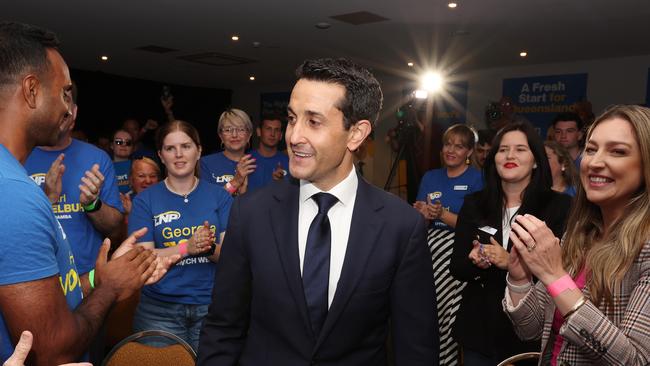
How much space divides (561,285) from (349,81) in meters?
0.82

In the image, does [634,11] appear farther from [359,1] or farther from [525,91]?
[525,91]

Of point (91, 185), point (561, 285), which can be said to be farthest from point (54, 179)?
point (561, 285)

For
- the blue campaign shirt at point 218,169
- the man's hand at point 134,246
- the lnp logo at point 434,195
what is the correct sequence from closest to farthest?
the man's hand at point 134,246 < the blue campaign shirt at point 218,169 < the lnp logo at point 434,195

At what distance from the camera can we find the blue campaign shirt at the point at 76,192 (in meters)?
2.48

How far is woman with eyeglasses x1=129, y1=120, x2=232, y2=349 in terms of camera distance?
2.48 meters

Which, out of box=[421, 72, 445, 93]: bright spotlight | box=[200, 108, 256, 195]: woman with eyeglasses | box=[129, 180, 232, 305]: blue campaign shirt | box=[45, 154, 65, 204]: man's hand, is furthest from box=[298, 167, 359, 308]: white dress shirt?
box=[421, 72, 445, 93]: bright spotlight

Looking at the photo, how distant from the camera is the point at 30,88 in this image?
4.15ft

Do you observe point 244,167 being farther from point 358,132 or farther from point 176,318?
point 358,132

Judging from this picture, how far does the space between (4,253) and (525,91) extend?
10.2 meters

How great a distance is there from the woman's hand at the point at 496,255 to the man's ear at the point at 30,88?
1.71 m

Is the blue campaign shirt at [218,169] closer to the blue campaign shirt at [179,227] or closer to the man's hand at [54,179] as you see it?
the blue campaign shirt at [179,227]

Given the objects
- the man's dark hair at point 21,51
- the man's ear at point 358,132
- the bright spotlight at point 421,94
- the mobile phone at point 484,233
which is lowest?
the mobile phone at point 484,233

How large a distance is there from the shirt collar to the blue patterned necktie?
22 millimetres

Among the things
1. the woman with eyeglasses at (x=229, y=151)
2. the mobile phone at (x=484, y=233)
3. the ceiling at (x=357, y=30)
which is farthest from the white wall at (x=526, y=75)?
the mobile phone at (x=484, y=233)
